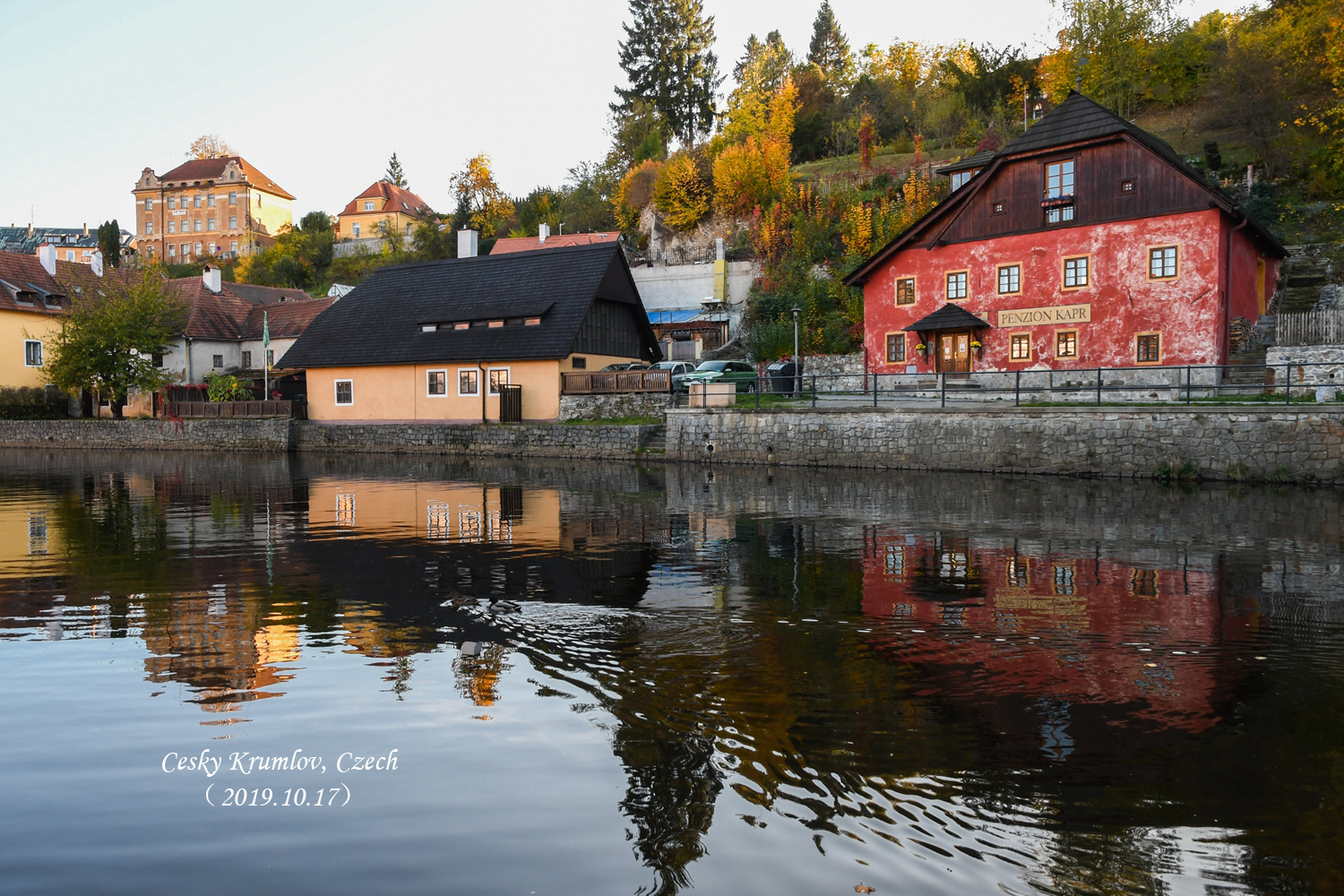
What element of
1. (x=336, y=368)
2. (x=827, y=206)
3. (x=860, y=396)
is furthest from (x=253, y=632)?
(x=827, y=206)

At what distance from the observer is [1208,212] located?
28.6 m

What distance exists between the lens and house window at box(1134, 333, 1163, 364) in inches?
1175

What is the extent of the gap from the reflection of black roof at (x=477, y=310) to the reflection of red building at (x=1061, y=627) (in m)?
26.7

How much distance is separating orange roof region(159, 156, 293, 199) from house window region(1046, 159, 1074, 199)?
95774 mm

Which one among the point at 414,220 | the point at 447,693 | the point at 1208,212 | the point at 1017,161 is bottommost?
the point at 447,693

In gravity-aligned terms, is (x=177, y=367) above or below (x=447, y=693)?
above

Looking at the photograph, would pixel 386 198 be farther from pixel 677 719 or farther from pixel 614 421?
pixel 677 719

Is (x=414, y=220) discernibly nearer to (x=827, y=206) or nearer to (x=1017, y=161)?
(x=827, y=206)

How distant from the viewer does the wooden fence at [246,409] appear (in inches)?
1646

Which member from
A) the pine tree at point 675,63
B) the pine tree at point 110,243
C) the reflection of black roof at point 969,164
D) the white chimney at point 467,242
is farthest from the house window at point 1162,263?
the pine tree at point 110,243

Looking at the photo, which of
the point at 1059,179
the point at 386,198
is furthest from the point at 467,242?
the point at 386,198

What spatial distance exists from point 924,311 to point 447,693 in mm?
31403

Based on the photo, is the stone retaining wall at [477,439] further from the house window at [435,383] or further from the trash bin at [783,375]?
the trash bin at [783,375]

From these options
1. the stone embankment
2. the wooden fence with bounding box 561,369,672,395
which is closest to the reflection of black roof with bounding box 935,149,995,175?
the wooden fence with bounding box 561,369,672,395
